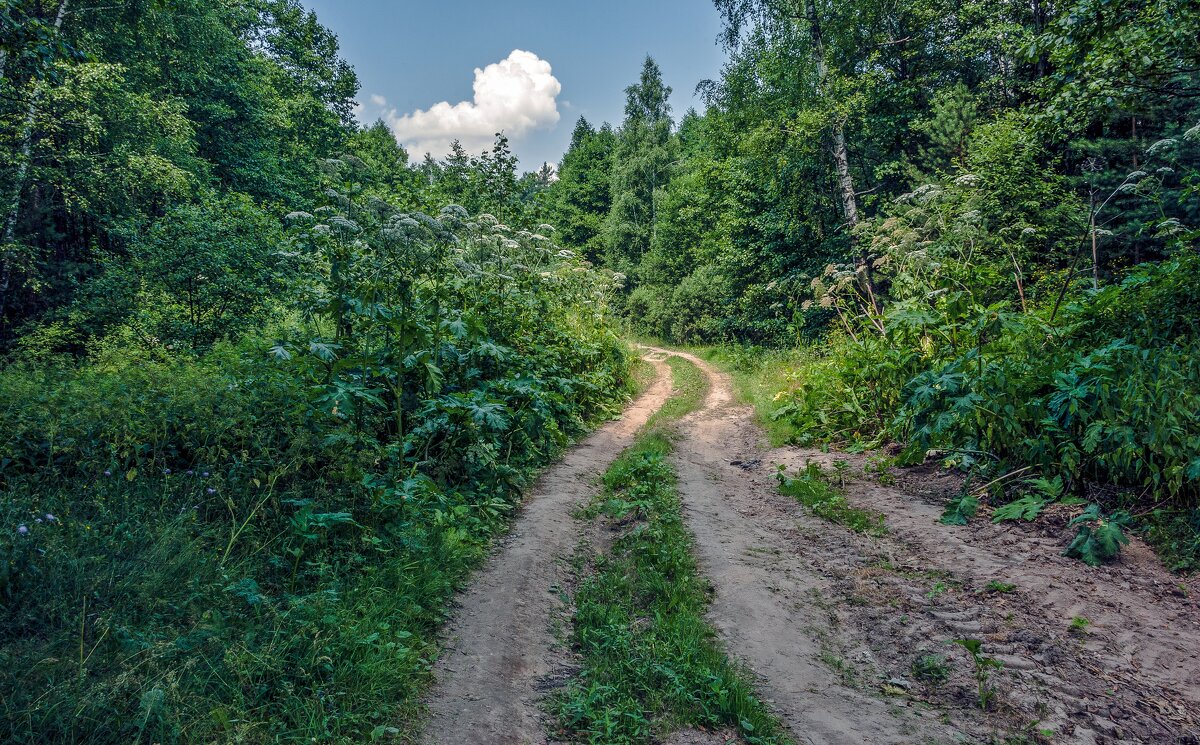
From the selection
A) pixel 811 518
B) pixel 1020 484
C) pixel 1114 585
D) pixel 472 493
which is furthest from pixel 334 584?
→ pixel 1020 484

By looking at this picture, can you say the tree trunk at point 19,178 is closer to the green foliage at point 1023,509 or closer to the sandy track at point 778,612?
the sandy track at point 778,612

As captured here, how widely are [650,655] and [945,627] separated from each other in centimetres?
228

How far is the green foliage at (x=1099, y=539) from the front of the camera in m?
4.61

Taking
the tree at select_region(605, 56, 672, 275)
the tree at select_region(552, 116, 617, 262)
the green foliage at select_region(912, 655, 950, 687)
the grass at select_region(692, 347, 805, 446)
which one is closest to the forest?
the green foliage at select_region(912, 655, 950, 687)

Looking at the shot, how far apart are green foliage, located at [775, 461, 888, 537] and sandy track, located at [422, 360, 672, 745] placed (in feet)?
10.0

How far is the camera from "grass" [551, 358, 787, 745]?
3109 millimetres

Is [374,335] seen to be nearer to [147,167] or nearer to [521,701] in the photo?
[521,701]

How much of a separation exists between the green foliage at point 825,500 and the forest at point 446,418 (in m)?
0.05

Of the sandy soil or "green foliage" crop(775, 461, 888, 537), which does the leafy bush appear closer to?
A: the sandy soil

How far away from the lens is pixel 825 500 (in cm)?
703

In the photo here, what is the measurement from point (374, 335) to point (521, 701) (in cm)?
409

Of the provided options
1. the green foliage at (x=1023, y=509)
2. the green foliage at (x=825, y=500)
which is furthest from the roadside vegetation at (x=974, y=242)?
the green foliage at (x=825, y=500)

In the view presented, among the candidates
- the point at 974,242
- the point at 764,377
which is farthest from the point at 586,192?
the point at 974,242

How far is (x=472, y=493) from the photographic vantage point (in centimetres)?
644
